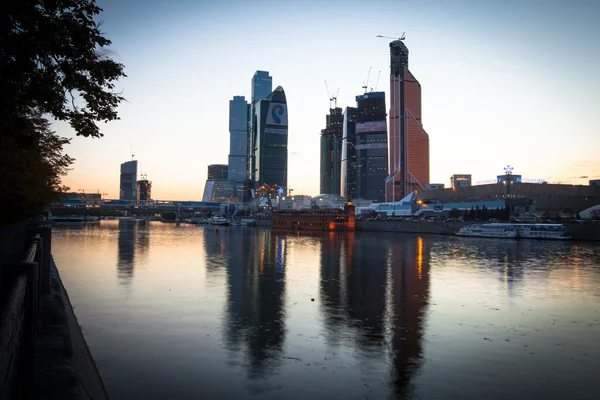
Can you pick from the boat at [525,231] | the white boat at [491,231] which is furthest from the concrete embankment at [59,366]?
the boat at [525,231]

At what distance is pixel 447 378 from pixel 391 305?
11.9 metres

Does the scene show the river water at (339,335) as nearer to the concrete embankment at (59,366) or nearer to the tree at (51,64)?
the concrete embankment at (59,366)

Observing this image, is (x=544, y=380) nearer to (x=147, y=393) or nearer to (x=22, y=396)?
(x=147, y=393)

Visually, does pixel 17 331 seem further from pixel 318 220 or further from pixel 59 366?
pixel 318 220

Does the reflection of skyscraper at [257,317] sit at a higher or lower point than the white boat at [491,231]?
lower

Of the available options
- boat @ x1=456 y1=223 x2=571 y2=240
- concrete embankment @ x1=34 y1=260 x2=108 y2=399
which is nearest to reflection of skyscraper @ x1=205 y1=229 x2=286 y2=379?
concrete embankment @ x1=34 y1=260 x2=108 y2=399

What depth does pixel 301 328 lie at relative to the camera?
69.7ft

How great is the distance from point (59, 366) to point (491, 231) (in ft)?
393

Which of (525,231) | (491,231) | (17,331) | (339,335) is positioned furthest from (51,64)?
(491,231)

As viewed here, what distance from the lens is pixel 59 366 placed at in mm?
11008

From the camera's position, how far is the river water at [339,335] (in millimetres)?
14273

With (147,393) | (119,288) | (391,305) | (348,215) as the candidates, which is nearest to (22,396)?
(147,393)

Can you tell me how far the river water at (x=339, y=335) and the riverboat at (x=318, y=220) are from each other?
125382 mm

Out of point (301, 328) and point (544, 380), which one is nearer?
point (544, 380)
